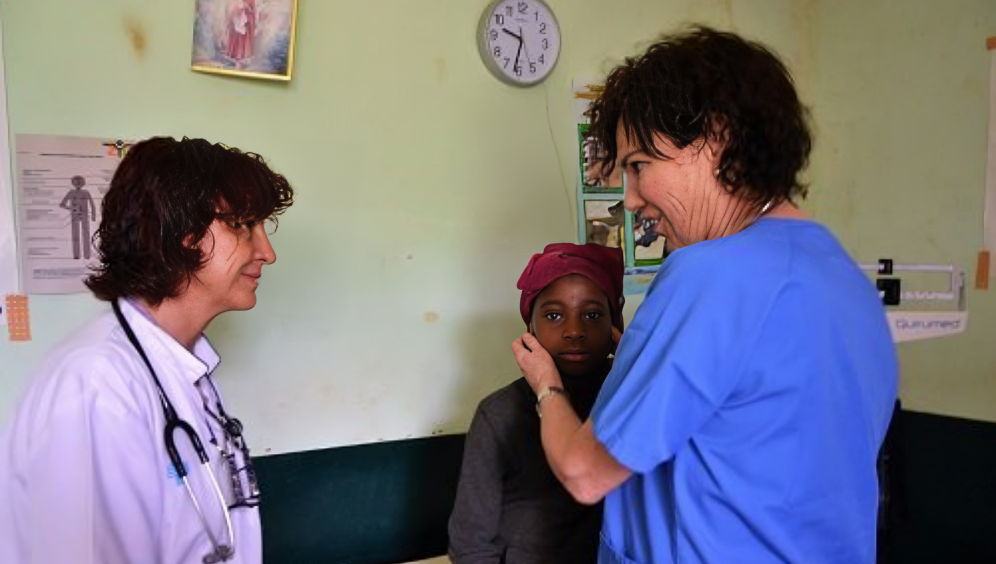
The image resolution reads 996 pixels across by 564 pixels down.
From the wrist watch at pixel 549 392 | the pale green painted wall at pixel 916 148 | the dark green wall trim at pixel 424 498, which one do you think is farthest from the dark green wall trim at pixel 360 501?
the pale green painted wall at pixel 916 148

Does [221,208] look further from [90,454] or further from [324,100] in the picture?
[324,100]

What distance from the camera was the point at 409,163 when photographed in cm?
180

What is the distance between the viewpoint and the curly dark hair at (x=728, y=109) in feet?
2.65

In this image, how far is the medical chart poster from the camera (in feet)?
4.56

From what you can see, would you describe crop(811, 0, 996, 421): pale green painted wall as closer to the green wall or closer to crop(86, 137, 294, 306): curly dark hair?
the green wall

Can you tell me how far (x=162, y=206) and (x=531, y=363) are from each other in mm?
629

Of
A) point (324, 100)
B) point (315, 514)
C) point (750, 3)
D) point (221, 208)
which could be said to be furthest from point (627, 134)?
point (750, 3)

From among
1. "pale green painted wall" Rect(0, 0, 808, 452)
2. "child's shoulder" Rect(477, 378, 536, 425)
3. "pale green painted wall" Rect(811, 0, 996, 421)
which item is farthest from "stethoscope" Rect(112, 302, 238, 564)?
"pale green painted wall" Rect(811, 0, 996, 421)

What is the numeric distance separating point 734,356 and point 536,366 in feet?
1.33

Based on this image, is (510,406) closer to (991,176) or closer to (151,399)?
(151,399)

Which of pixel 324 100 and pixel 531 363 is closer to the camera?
pixel 531 363

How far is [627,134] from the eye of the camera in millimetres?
897

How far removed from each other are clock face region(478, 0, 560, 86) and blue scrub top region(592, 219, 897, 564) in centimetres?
128

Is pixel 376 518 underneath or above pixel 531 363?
underneath
